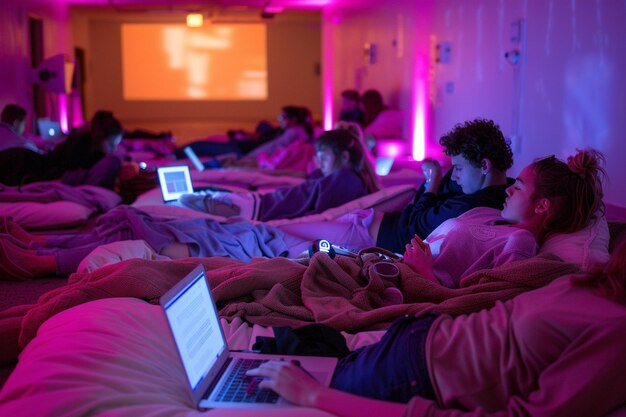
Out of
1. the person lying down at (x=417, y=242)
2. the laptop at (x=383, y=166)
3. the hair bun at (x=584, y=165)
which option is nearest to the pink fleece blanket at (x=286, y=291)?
the person lying down at (x=417, y=242)

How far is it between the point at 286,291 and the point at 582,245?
94cm

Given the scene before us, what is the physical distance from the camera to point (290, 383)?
4.99 ft

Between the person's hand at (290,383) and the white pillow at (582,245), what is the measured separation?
3.42 ft

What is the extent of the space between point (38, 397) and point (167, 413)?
0.86ft

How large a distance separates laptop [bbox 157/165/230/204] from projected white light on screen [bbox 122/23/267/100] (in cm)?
1281

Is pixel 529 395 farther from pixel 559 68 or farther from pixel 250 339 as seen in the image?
pixel 559 68

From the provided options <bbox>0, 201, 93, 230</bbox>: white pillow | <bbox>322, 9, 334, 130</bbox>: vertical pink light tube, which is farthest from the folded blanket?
<bbox>322, 9, 334, 130</bbox>: vertical pink light tube

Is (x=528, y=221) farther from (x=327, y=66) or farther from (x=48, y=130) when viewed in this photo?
(x=327, y=66)

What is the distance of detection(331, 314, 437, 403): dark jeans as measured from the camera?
4.93ft

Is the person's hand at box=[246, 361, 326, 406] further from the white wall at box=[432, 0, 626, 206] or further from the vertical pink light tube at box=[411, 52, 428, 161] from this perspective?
the vertical pink light tube at box=[411, 52, 428, 161]

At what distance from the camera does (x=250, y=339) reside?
2.12m

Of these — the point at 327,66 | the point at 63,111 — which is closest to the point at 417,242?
the point at 63,111

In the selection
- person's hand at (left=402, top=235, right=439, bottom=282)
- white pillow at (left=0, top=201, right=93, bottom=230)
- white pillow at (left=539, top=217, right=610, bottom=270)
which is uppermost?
white pillow at (left=539, top=217, right=610, bottom=270)

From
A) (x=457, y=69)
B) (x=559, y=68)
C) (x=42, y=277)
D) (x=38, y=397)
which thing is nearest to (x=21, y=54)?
(x=457, y=69)
